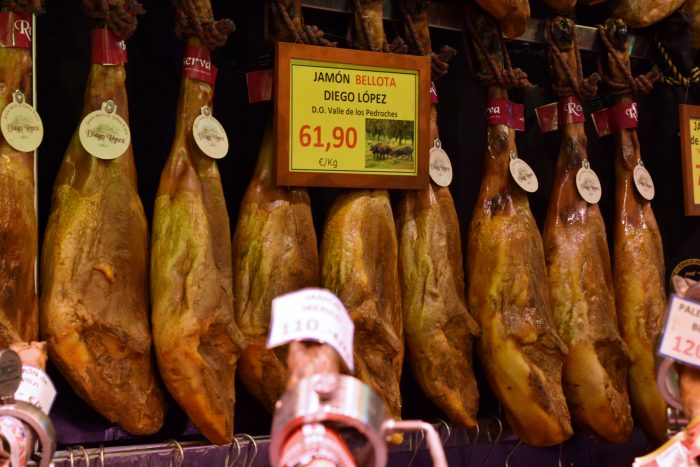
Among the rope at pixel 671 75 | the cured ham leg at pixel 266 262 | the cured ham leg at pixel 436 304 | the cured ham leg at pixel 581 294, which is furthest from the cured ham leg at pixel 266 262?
the rope at pixel 671 75

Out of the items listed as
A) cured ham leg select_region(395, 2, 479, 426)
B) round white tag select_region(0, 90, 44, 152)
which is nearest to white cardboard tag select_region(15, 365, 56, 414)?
round white tag select_region(0, 90, 44, 152)

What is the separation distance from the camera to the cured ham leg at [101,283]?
2510mm

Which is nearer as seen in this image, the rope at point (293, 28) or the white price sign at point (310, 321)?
the white price sign at point (310, 321)

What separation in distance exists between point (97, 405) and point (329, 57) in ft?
4.26

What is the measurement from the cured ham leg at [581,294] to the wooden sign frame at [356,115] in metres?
0.63

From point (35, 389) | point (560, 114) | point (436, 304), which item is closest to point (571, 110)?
point (560, 114)

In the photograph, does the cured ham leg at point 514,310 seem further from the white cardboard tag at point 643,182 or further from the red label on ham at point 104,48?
the red label on ham at point 104,48

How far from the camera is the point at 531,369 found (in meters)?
3.05

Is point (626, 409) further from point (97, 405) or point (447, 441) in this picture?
point (97, 405)

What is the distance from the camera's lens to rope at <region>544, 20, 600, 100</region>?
3.47m

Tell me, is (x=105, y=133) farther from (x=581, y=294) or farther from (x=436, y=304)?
(x=581, y=294)

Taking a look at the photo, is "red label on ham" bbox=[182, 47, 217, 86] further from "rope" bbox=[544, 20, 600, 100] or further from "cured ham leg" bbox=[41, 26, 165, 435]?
"rope" bbox=[544, 20, 600, 100]

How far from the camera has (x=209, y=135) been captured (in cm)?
280

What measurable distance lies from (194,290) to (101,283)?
0.85ft
